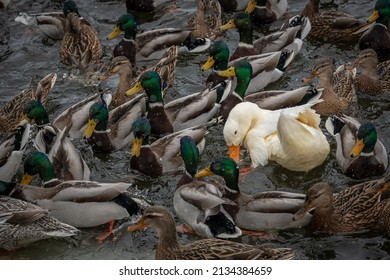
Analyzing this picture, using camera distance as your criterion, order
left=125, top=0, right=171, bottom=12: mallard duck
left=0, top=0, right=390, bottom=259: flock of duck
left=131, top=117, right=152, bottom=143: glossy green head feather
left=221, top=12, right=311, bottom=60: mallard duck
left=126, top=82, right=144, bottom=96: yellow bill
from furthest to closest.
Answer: left=125, top=0, right=171, bottom=12: mallard duck
left=221, top=12, right=311, bottom=60: mallard duck
left=126, top=82, right=144, bottom=96: yellow bill
left=131, top=117, right=152, bottom=143: glossy green head feather
left=0, top=0, right=390, bottom=259: flock of duck

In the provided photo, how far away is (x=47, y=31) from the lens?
1127 centimetres

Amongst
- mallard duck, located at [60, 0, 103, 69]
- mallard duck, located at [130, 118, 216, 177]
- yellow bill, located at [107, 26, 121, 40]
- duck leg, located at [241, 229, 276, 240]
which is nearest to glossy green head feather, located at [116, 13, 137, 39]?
yellow bill, located at [107, 26, 121, 40]

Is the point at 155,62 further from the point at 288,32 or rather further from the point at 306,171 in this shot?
the point at 306,171

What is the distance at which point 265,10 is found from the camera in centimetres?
1130

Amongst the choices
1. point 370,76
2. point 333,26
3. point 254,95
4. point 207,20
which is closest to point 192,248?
point 254,95

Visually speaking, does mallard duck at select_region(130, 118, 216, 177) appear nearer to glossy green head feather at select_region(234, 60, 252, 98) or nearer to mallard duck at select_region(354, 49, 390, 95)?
glossy green head feather at select_region(234, 60, 252, 98)

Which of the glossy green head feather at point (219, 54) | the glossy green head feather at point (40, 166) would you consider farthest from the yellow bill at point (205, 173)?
the glossy green head feather at point (219, 54)

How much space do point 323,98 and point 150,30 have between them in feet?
8.53

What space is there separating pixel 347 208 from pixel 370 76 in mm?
2480

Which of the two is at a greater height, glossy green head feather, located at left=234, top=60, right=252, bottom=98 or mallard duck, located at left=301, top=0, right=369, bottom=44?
glossy green head feather, located at left=234, top=60, right=252, bottom=98

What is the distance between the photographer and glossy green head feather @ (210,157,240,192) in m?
8.09

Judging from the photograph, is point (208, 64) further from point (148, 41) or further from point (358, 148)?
point (358, 148)

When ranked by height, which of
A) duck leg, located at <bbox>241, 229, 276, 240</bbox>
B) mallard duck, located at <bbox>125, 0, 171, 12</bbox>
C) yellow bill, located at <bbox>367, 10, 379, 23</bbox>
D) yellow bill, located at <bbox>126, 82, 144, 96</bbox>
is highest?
yellow bill, located at <bbox>126, 82, 144, 96</bbox>

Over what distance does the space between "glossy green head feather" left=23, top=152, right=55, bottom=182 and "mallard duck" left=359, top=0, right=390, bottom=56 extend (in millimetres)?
4326
